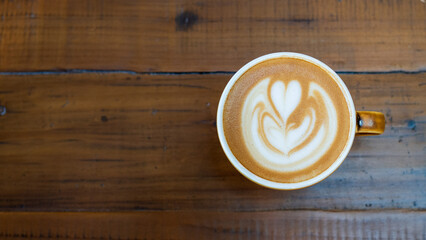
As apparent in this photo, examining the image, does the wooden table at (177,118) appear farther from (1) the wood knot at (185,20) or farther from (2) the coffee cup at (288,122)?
(2) the coffee cup at (288,122)

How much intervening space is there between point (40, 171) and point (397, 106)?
2.31 ft

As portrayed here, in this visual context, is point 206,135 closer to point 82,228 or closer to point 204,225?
point 204,225

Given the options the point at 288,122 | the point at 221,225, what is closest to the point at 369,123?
the point at 288,122

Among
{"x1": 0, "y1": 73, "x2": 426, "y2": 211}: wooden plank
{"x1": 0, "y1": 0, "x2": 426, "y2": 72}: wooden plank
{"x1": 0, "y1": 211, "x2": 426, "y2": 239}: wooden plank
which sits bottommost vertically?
{"x1": 0, "y1": 211, "x2": 426, "y2": 239}: wooden plank

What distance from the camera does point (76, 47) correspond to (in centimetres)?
77

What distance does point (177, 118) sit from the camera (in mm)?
732

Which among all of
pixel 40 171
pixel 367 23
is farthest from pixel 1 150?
pixel 367 23

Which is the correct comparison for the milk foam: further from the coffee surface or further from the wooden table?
the wooden table

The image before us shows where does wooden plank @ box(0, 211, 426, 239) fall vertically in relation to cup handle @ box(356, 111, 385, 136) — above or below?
below

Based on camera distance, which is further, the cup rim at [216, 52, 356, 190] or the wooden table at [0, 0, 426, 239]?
the wooden table at [0, 0, 426, 239]

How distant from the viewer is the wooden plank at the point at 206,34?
750 millimetres

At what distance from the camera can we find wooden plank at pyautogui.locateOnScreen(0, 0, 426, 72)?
2.46ft

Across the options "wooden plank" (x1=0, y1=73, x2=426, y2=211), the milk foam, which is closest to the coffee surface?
the milk foam

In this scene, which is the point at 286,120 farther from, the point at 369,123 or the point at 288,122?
the point at 369,123
